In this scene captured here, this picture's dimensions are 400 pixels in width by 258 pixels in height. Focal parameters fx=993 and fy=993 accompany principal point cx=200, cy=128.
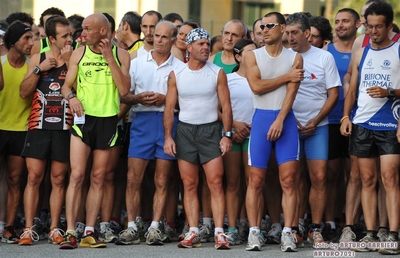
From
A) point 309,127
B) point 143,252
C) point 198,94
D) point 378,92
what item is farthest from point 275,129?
point 143,252

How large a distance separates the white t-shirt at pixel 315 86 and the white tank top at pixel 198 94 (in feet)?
3.38

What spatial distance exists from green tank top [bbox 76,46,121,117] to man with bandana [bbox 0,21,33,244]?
101 cm

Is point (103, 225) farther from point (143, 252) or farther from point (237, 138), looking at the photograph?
point (237, 138)

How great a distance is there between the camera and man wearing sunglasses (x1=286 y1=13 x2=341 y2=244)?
11539 millimetres

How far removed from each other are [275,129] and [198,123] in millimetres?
950

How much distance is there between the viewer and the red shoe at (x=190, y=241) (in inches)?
434

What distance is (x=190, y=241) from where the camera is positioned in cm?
1103

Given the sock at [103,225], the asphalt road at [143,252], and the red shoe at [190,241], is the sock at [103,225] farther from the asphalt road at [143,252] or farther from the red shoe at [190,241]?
the red shoe at [190,241]

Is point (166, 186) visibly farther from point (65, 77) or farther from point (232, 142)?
point (65, 77)

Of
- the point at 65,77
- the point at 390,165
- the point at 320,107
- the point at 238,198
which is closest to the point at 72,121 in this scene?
the point at 65,77

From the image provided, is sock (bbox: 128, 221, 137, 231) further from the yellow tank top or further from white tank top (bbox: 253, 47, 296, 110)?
white tank top (bbox: 253, 47, 296, 110)

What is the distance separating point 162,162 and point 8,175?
6.21 ft

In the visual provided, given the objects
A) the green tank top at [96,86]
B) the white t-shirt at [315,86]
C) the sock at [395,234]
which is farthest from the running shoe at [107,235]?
the sock at [395,234]

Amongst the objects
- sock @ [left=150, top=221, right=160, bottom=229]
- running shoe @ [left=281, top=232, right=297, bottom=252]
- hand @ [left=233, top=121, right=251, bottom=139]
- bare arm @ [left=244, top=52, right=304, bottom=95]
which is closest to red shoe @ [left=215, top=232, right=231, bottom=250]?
running shoe @ [left=281, top=232, right=297, bottom=252]
